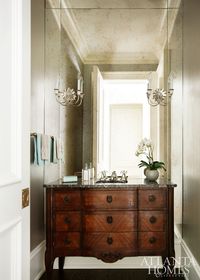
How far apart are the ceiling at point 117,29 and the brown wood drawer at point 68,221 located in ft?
Answer: 5.28

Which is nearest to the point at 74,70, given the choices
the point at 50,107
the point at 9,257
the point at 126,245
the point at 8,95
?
the point at 50,107

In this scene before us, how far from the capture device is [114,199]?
274 centimetres

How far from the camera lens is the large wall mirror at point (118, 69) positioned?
3307mm

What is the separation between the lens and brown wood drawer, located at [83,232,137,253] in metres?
2.74

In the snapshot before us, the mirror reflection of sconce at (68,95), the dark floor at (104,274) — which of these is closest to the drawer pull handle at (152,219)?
the dark floor at (104,274)

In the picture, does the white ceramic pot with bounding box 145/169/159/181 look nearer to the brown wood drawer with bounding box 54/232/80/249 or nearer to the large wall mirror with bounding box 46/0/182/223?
the large wall mirror with bounding box 46/0/182/223

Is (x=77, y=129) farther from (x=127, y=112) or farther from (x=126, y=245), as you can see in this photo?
(x=126, y=245)

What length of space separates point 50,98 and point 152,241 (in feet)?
5.43

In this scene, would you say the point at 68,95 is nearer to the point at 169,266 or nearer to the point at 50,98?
the point at 50,98

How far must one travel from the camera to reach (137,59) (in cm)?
340

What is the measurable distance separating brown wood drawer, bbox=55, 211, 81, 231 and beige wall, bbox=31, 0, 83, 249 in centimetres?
23

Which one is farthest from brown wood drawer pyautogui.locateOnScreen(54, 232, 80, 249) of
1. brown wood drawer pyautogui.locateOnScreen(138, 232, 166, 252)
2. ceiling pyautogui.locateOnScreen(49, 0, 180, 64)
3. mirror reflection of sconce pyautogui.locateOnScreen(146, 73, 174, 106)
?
ceiling pyautogui.locateOnScreen(49, 0, 180, 64)

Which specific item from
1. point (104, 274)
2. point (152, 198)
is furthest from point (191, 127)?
point (104, 274)

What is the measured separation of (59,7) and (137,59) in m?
0.97
